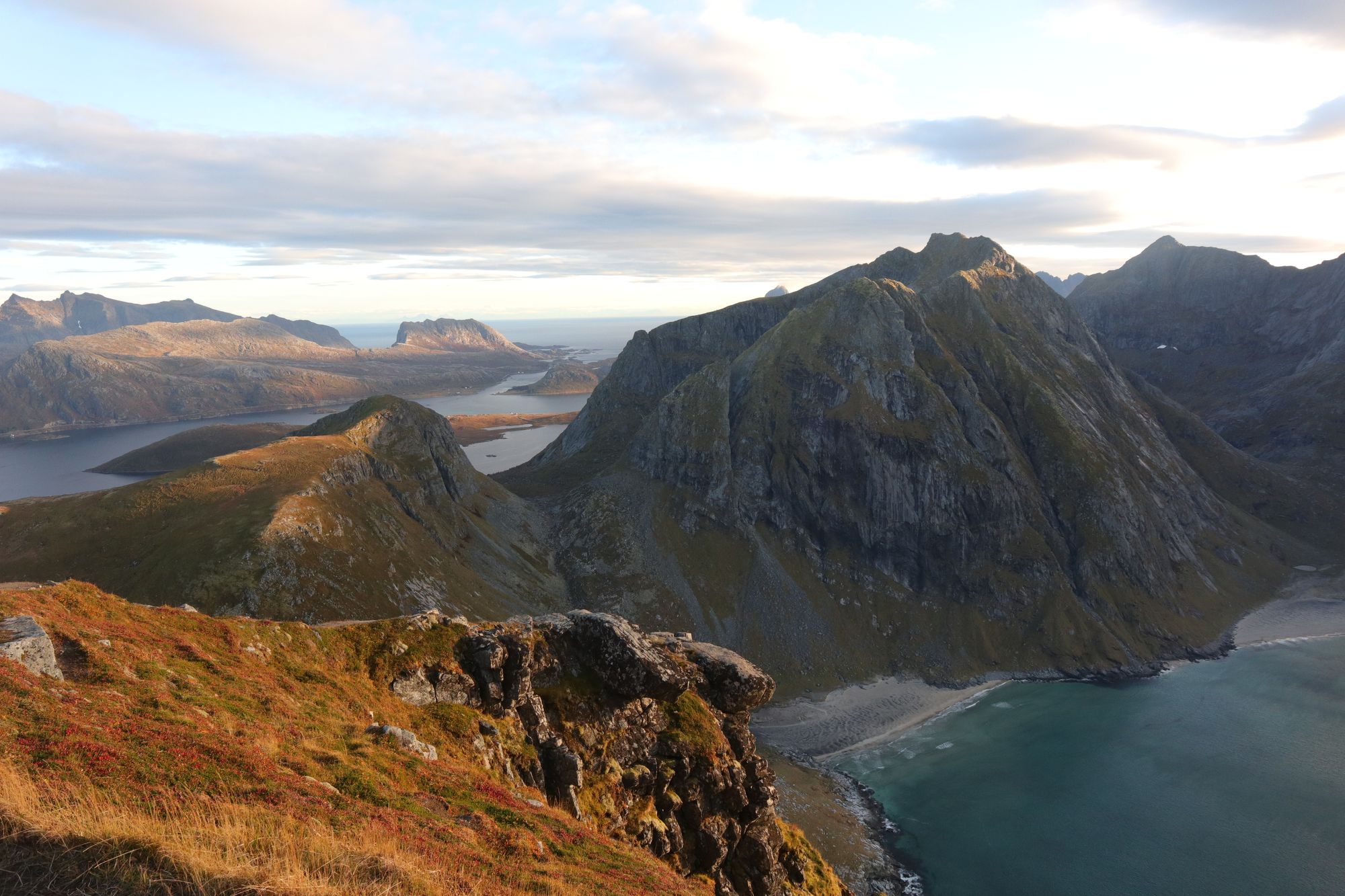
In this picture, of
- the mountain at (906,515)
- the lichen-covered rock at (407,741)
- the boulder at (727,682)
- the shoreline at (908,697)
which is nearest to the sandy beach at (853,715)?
the shoreline at (908,697)

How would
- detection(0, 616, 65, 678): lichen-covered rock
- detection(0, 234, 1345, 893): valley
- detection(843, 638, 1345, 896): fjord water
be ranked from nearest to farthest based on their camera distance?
detection(0, 616, 65, 678): lichen-covered rock < detection(843, 638, 1345, 896): fjord water < detection(0, 234, 1345, 893): valley

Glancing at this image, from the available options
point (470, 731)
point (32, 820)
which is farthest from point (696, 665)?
point (32, 820)

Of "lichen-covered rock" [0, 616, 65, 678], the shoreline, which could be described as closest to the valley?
the shoreline

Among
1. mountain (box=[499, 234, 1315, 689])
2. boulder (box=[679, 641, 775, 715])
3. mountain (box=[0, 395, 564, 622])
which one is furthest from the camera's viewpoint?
mountain (box=[499, 234, 1315, 689])

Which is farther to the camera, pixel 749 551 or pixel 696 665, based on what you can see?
pixel 749 551

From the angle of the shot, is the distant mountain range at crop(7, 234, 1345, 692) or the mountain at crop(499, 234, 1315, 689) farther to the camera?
the mountain at crop(499, 234, 1315, 689)

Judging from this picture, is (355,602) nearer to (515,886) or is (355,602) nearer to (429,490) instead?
(429,490)

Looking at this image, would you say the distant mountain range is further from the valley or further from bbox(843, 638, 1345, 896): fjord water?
bbox(843, 638, 1345, 896): fjord water
